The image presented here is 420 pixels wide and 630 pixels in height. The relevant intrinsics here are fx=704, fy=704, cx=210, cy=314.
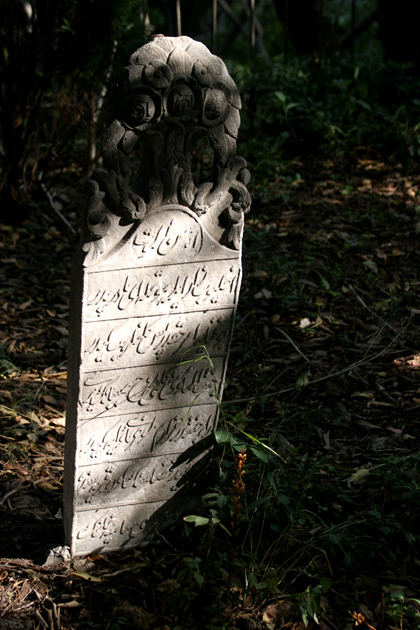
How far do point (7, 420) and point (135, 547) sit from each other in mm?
1048

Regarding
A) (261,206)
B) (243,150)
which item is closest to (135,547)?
(261,206)

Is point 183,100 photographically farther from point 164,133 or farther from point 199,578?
point 199,578

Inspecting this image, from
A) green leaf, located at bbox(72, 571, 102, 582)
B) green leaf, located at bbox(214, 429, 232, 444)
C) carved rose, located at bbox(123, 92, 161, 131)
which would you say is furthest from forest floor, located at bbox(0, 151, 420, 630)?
carved rose, located at bbox(123, 92, 161, 131)

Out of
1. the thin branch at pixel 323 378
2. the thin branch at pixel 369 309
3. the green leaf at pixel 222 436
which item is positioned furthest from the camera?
the thin branch at pixel 369 309

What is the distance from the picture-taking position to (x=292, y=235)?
5.30 meters

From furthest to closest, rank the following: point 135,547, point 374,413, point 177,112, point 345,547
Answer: point 374,413 < point 135,547 < point 345,547 < point 177,112

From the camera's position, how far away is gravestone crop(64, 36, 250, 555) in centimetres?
236

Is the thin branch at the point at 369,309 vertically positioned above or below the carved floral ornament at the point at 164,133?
below

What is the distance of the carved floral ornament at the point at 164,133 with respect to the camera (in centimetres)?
230

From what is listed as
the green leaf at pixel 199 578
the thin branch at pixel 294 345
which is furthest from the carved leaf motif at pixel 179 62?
the thin branch at pixel 294 345

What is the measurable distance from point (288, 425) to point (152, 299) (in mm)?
1353

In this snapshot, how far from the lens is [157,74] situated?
229 cm

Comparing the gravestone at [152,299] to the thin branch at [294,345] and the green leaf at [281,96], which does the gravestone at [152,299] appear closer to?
the thin branch at [294,345]

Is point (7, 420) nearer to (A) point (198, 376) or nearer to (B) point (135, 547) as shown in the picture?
(B) point (135, 547)
